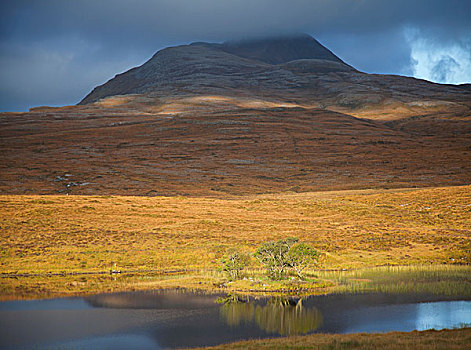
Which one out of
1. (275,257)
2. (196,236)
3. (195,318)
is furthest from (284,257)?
(196,236)

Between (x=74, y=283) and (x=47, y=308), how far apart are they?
26.5ft

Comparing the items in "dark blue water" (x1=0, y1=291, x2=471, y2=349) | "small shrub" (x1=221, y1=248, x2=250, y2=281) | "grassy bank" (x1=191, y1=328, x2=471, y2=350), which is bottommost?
"dark blue water" (x1=0, y1=291, x2=471, y2=349)

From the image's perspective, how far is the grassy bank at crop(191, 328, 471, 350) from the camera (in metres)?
22.7

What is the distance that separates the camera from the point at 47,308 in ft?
112

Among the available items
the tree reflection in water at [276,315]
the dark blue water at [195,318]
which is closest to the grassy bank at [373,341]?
the dark blue water at [195,318]

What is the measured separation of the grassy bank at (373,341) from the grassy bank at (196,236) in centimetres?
1353

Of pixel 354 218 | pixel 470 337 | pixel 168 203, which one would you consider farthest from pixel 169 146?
pixel 470 337

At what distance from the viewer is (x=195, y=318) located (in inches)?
1239

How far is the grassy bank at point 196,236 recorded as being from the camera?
44450 millimetres

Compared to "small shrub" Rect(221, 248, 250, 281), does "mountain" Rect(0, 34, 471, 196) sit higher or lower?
higher

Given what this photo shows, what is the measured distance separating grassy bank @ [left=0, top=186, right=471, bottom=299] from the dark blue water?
170 inches

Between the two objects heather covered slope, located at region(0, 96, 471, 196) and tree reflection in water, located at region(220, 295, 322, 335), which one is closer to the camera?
tree reflection in water, located at region(220, 295, 322, 335)

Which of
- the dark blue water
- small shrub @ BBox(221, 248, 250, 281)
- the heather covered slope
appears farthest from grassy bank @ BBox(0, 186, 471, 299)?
the heather covered slope

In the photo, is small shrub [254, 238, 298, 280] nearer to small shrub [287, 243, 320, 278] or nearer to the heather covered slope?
small shrub [287, 243, 320, 278]
